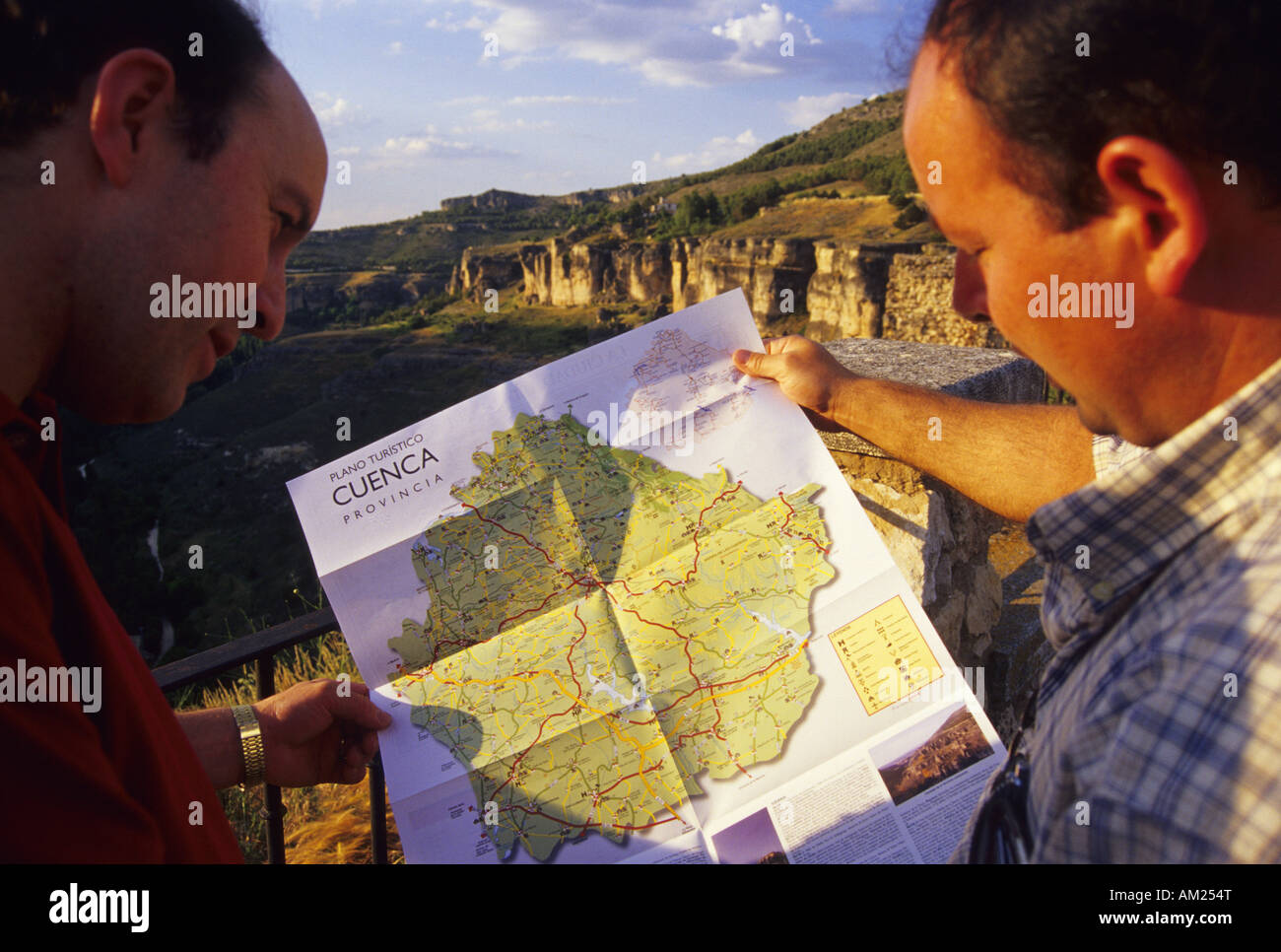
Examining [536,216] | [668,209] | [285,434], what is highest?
[536,216]

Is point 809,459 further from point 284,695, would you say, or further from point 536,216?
point 536,216

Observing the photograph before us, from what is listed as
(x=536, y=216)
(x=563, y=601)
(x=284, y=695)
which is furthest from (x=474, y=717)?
(x=536, y=216)

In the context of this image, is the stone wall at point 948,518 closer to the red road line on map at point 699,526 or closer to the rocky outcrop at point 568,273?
the red road line on map at point 699,526

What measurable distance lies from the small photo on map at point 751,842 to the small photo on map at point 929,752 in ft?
0.72

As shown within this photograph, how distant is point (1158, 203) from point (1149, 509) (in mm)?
331

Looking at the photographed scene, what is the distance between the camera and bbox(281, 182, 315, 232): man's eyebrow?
117 cm

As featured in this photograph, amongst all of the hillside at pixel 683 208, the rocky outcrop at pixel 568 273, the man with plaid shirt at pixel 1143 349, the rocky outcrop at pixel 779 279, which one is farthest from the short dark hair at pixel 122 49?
the rocky outcrop at pixel 568 273

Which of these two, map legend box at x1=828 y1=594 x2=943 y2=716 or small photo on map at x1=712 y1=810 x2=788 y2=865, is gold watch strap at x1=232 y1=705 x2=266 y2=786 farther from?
map legend box at x1=828 y1=594 x2=943 y2=716

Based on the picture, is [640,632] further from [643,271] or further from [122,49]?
[643,271]

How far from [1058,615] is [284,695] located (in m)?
1.36

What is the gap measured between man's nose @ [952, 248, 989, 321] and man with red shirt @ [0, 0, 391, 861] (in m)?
0.97

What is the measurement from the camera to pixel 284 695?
1.56 meters

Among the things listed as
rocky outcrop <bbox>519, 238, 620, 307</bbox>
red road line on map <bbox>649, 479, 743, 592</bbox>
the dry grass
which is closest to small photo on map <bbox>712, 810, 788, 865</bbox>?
red road line on map <bbox>649, 479, 743, 592</bbox>

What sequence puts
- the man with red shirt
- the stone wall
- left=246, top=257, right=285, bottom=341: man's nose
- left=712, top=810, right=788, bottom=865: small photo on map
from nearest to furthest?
1. the man with red shirt
2. left=246, top=257, right=285, bottom=341: man's nose
3. left=712, top=810, right=788, bottom=865: small photo on map
4. the stone wall
